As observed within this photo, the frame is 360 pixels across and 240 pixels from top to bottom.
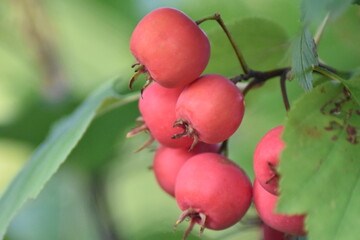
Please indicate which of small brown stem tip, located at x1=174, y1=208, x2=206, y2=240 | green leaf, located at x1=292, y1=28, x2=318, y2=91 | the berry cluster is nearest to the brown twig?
the berry cluster

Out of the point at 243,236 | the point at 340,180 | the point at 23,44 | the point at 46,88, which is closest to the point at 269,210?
the point at 340,180

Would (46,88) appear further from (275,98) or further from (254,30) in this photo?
(254,30)

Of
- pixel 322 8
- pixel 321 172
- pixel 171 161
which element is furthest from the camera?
pixel 171 161

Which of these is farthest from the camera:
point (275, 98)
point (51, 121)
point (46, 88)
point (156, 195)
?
point (156, 195)

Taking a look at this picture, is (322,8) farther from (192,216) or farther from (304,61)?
(192,216)

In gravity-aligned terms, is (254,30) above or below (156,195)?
above

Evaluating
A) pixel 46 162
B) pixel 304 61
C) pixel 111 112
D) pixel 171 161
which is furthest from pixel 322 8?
pixel 111 112

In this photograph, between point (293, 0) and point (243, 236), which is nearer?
point (243, 236)
